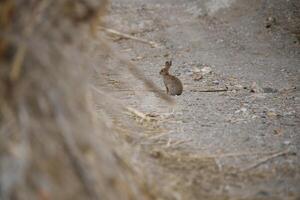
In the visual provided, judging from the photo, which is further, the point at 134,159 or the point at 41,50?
the point at 134,159

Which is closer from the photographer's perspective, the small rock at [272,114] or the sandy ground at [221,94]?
the sandy ground at [221,94]

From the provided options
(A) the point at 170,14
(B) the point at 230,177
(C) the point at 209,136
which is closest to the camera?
(B) the point at 230,177

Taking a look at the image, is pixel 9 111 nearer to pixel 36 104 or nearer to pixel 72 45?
pixel 36 104

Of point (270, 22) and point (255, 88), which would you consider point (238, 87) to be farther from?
point (270, 22)

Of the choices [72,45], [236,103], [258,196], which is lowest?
[258,196]

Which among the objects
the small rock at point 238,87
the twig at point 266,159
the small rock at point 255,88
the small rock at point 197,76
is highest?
the small rock at point 255,88

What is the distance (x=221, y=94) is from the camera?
4.62m

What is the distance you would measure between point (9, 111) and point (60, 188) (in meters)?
0.34

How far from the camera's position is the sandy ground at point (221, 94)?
3.27 metres

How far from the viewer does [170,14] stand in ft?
21.8

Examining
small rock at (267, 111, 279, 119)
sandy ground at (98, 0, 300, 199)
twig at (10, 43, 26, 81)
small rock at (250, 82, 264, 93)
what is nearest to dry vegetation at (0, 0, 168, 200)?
twig at (10, 43, 26, 81)

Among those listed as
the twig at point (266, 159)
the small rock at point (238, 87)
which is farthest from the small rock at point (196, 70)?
the twig at point (266, 159)

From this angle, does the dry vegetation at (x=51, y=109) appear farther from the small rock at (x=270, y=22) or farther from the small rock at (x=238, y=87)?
the small rock at (x=270, y=22)

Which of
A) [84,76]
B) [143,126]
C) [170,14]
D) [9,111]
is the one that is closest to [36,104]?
[9,111]
